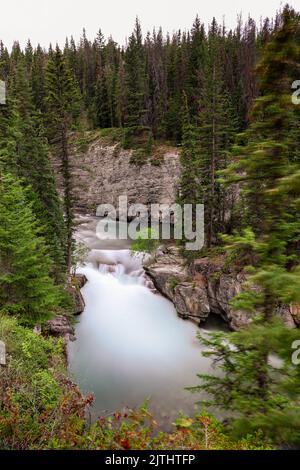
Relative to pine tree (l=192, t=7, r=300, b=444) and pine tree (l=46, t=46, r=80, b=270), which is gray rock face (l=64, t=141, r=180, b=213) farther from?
pine tree (l=192, t=7, r=300, b=444)

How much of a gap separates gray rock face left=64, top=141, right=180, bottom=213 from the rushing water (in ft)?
47.6

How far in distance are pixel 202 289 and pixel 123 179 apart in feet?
80.4

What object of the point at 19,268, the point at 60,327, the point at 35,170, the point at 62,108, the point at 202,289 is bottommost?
the point at 60,327

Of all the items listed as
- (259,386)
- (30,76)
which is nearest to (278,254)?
(259,386)

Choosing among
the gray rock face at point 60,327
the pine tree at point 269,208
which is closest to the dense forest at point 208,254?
the pine tree at point 269,208

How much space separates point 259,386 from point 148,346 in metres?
14.3

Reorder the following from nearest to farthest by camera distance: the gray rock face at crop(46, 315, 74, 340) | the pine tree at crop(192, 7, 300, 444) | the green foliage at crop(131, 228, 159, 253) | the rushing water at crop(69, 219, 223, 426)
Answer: the pine tree at crop(192, 7, 300, 444)
the rushing water at crop(69, 219, 223, 426)
the gray rock face at crop(46, 315, 74, 340)
the green foliage at crop(131, 228, 159, 253)

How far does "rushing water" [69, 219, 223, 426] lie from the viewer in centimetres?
1614

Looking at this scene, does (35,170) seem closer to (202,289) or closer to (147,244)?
(147,244)

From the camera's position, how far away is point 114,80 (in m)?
54.4

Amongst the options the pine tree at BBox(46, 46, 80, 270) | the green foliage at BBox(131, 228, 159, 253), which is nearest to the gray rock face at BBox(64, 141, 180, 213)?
the green foliage at BBox(131, 228, 159, 253)

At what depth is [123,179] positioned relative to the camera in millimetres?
43781

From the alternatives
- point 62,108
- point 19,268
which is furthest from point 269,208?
point 62,108
